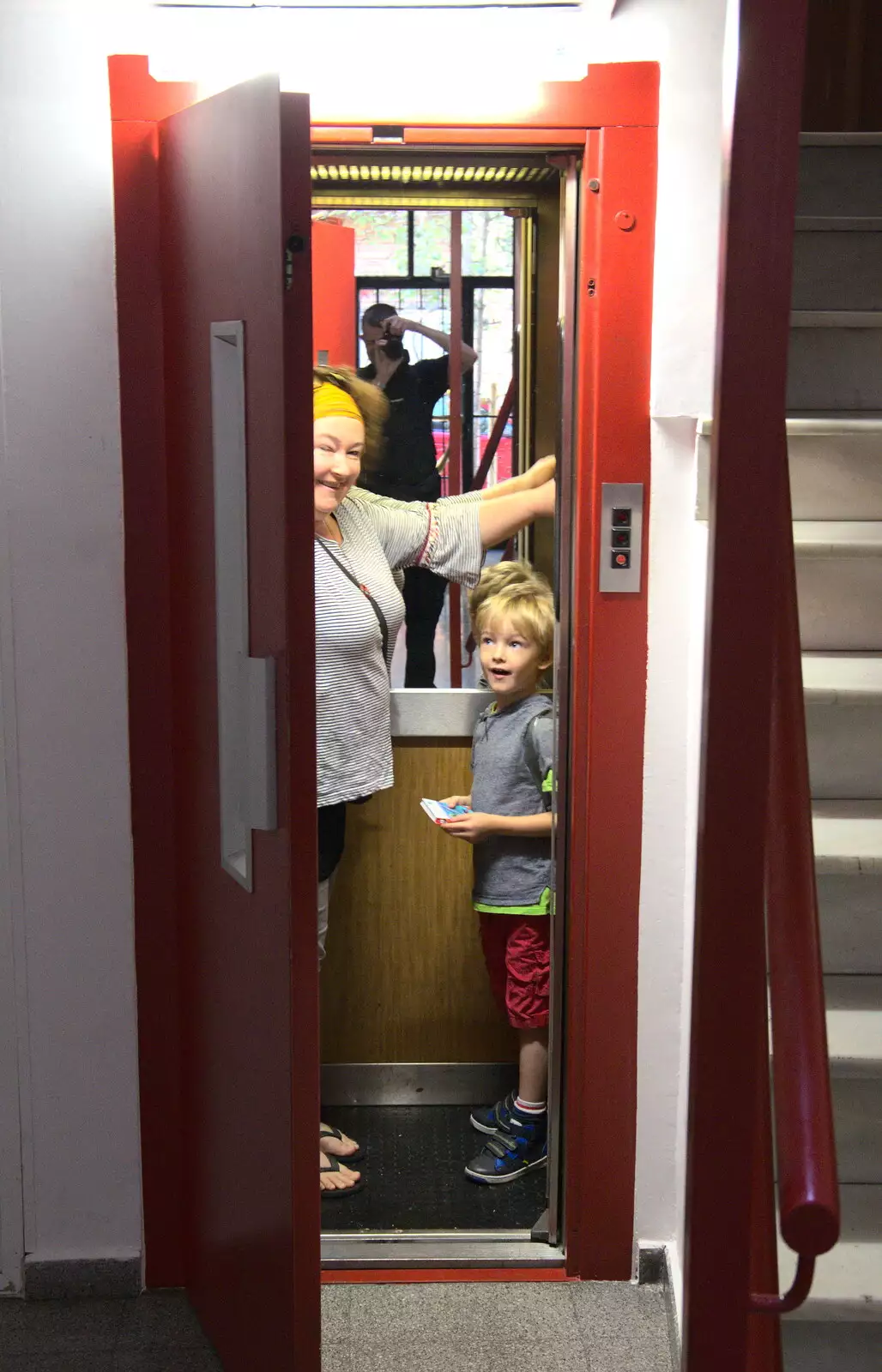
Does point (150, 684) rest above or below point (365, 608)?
below

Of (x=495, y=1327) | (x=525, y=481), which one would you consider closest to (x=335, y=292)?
(x=525, y=481)

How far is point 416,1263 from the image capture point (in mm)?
2654

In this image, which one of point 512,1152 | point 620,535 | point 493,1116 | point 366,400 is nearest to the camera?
point 620,535

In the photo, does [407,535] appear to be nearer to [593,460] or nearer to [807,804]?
[593,460]

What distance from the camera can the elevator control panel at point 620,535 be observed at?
2371 millimetres

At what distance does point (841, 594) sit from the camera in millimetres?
2285

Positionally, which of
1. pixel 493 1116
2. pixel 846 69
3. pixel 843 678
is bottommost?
pixel 493 1116

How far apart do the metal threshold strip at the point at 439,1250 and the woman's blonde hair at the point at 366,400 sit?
1642 mm

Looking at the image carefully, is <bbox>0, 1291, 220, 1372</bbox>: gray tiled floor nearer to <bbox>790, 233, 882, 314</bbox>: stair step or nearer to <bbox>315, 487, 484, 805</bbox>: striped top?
→ <bbox>315, 487, 484, 805</bbox>: striped top

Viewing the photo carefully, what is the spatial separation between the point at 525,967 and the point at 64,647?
1.24 meters

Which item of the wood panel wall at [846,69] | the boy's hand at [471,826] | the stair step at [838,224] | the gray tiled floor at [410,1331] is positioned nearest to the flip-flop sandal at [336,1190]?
the gray tiled floor at [410,1331]

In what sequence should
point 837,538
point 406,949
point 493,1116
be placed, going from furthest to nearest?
point 406,949, point 493,1116, point 837,538

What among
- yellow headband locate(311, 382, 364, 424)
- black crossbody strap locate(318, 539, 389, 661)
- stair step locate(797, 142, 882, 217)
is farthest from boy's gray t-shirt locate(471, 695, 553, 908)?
stair step locate(797, 142, 882, 217)

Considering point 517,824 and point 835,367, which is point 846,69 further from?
point 517,824
